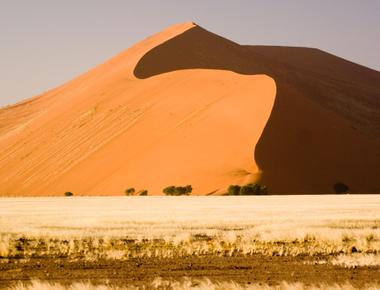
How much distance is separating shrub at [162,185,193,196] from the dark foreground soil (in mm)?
43307

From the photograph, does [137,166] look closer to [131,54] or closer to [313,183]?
[313,183]

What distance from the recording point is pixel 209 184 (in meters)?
60.5

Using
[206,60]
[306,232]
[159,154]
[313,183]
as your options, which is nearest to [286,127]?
[313,183]

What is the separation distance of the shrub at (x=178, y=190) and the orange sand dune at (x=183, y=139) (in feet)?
2.78

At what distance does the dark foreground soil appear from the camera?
41.1 feet

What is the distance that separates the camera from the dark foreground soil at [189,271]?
494 inches

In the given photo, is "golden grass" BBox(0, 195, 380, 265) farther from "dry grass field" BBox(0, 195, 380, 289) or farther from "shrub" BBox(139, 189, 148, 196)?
"shrub" BBox(139, 189, 148, 196)

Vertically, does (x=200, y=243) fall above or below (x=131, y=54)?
below

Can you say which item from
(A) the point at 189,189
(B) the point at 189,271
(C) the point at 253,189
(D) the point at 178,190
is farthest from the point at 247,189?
(B) the point at 189,271

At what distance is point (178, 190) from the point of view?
195 ft

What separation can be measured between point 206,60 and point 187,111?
29409 mm

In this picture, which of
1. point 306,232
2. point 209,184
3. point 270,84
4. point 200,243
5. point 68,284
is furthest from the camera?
point 270,84

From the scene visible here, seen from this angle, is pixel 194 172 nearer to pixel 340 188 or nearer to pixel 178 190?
pixel 178 190

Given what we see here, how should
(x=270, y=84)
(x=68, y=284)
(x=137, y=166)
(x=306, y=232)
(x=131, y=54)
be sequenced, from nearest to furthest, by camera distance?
(x=68, y=284) → (x=306, y=232) → (x=137, y=166) → (x=270, y=84) → (x=131, y=54)
